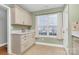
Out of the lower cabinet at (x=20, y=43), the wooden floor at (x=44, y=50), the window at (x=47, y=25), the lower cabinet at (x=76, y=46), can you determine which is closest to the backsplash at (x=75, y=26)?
the lower cabinet at (x=76, y=46)

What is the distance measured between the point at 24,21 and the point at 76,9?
881 millimetres

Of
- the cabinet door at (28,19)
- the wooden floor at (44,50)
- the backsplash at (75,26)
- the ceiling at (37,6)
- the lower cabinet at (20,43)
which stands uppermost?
the ceiling at (37,6)

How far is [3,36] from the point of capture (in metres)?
1.60

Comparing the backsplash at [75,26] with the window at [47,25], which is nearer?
the backsplash at [75,26]

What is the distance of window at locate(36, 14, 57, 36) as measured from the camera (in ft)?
5.35

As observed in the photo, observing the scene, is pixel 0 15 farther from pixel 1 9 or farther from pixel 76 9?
pixel 76 9

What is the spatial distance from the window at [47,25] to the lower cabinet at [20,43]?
22cm

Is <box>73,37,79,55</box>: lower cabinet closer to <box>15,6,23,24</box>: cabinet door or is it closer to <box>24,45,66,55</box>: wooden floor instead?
<box>24,45,66,55</box>: wooden floor

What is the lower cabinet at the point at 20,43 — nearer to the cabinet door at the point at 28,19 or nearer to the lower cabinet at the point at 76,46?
the cabinet door at the point at 28,19

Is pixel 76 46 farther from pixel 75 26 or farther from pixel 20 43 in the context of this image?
pixel 20 43

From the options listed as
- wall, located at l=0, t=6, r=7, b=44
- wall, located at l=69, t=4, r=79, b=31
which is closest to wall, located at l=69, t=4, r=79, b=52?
wall, located at l=69, t=4, r=79, b=31

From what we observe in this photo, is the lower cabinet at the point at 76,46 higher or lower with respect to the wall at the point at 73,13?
lower

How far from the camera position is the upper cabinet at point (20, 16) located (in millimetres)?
1568

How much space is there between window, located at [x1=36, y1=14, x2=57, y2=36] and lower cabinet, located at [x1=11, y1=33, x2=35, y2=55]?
220 millimetres
